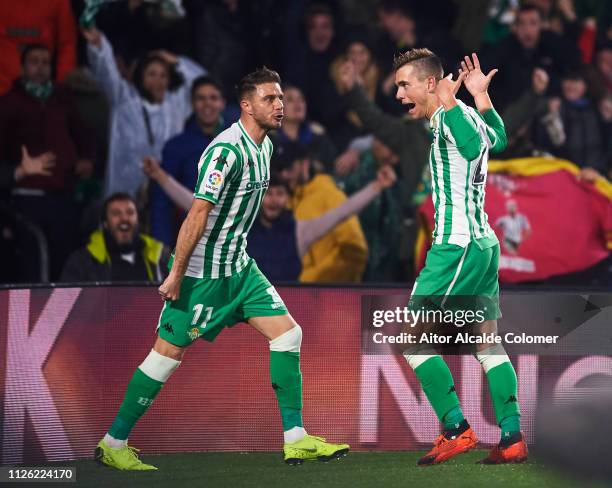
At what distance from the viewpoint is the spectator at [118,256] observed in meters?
7.88

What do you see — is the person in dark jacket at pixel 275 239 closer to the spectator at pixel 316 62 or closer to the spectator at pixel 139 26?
the spectator at pixel 316 62

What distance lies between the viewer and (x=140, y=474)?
6.26m

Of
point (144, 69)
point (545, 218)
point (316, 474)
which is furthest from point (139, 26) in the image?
point (316, 474)

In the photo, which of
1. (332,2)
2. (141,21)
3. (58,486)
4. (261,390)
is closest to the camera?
(58,486)

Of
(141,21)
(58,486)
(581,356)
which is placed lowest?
(58,486)

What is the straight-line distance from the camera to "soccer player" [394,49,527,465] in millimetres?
6297

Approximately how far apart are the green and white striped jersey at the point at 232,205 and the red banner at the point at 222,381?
63 cm

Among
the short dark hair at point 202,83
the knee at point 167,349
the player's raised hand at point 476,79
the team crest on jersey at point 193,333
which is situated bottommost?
the knee at point 167,349

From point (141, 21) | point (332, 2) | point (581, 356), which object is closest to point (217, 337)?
point (581, 356)

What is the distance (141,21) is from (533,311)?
12.9 ft

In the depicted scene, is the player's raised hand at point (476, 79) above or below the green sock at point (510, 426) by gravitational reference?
above

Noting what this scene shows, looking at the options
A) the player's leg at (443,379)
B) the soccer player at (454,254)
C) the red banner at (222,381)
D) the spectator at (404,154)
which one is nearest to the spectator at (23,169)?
the spectator at (404,154)

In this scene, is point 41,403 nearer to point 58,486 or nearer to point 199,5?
point 58,486

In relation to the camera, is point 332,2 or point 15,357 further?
point 332,2
